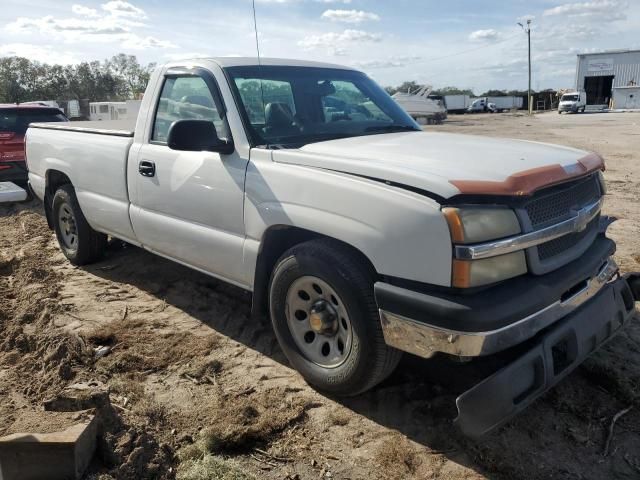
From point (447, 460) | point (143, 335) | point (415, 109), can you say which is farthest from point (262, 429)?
point (415, 109)

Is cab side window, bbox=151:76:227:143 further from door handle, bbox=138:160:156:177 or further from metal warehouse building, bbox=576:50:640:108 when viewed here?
metal warehouse building, bbox=576:50:640:108

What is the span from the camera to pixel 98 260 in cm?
588

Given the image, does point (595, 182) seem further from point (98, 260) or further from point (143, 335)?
point (98, 260)

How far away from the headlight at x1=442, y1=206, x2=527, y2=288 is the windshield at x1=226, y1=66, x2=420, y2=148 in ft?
4.52

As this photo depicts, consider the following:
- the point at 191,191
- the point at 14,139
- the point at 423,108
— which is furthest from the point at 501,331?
the point at 423,108

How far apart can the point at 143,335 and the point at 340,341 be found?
1.74 m

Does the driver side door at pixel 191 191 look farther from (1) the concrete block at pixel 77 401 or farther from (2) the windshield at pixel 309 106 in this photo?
(1) the concrete block at pixel 77 401

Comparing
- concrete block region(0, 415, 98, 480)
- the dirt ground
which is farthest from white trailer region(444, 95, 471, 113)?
concrete block region(0, 415, 98, 480)

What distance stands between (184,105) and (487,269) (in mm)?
2624

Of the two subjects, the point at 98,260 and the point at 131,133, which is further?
the point at 98,260

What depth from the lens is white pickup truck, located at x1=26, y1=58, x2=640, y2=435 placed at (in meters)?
2.52

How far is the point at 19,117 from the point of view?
947cm

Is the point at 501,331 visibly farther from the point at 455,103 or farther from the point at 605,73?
the point at 605,73

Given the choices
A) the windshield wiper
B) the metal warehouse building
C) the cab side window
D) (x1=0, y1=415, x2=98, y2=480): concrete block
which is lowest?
(x1=0, y1=415, x2=98, y2=480): concrete block
